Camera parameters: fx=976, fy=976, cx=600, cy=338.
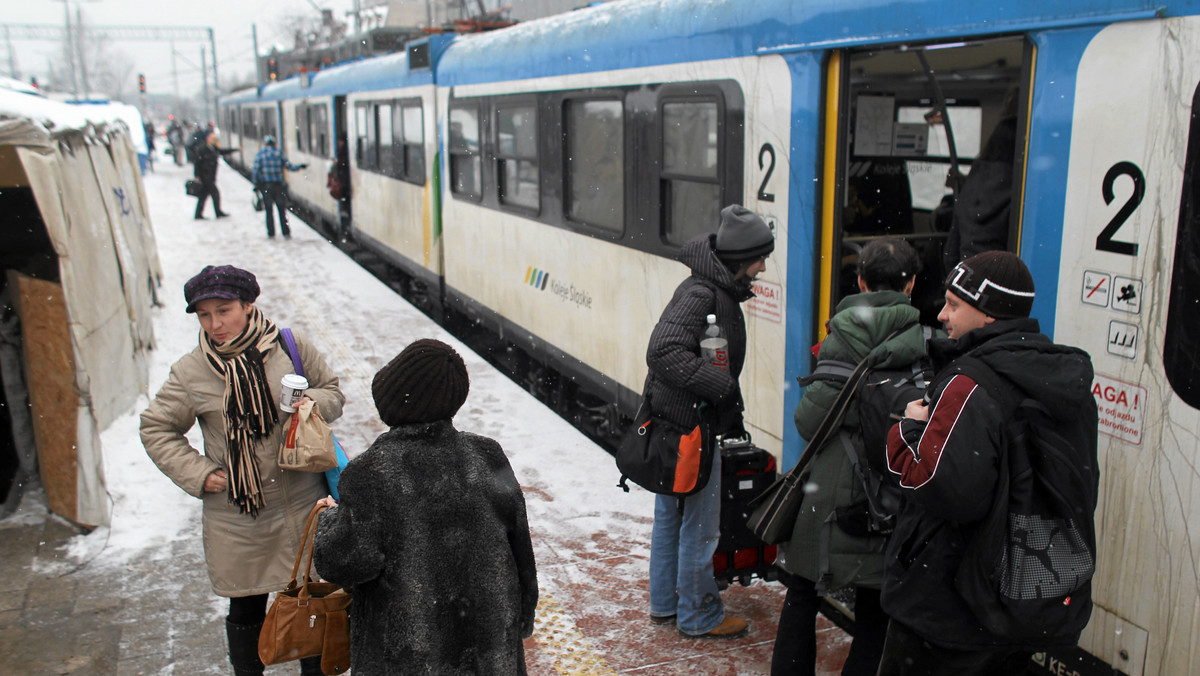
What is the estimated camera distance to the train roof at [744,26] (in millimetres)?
3090

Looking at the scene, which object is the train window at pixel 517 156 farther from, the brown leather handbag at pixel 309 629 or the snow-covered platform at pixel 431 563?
the brown leather handbag at pixel 309 629

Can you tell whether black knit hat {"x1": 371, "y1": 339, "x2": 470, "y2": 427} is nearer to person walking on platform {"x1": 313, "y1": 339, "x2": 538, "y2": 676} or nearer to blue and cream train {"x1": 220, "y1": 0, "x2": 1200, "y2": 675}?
person walking on platform {"x1": 313, "y1": 339, "x2": 538, "y2": 676}

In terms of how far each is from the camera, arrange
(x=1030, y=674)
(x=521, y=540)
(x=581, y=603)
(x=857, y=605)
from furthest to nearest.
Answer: (x=581, y=603), (x=1030, y=674), (x=857, y=605), (x=521, y=540)

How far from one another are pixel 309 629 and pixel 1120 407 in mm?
2400

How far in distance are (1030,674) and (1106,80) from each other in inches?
77.5

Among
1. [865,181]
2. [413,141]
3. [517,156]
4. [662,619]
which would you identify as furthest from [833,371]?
[413,141]

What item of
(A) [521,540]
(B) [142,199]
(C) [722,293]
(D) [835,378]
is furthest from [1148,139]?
(B) [142,199]

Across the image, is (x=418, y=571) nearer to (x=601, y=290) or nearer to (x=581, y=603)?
(x=581, y=603)

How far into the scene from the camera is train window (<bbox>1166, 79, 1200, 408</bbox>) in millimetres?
2654

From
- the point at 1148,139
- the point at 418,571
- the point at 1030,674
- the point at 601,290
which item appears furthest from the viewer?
the point at 601,290

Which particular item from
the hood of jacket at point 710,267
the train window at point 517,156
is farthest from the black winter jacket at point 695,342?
the train window at point 517,156

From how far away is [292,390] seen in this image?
116 inches

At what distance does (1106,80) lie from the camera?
2898 millimetres

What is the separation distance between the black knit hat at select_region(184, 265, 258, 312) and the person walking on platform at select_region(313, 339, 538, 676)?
1023 mm
